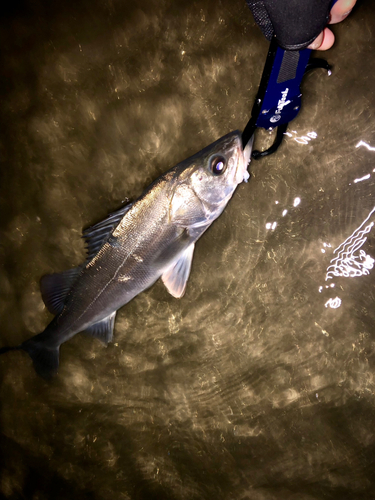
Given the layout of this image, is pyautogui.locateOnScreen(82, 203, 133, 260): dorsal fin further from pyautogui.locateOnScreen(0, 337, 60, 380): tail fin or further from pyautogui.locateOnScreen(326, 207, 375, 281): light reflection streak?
pyautogui.locateOnScreen(326, 207, 375, 281): light reflection streak

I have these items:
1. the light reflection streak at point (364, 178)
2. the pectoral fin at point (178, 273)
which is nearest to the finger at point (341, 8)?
the light reflection streak at point (364, 178)

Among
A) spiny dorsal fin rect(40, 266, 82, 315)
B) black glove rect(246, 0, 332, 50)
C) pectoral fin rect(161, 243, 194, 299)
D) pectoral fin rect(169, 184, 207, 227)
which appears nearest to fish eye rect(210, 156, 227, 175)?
pectoral fin rect(169, 184, 207, 227)

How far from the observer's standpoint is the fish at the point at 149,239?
265 cm

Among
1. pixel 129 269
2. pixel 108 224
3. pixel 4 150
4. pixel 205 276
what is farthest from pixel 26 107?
pixel 205 276

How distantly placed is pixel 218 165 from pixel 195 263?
113 cm

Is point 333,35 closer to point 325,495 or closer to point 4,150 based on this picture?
point 4,150

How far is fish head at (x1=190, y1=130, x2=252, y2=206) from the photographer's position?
259 centimetres

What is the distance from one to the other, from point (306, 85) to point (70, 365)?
3839 mm

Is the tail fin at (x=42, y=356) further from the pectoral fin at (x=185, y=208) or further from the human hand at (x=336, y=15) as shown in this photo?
the human hand at (x=336, y=15)

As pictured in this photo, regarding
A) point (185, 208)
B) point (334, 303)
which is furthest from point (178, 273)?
point (334, 303)

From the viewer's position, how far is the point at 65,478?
366cm

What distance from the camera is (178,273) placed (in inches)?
118

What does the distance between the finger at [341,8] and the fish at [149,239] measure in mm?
1152

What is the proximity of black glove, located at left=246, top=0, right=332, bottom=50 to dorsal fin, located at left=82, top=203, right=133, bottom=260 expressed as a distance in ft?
5.58
